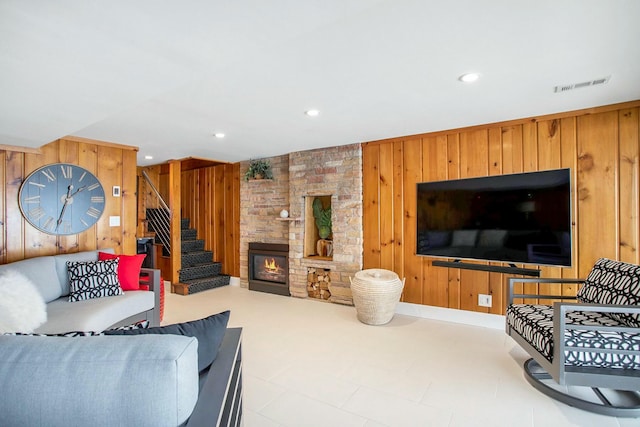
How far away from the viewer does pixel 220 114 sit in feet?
9.67

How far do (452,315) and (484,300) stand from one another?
39 cm

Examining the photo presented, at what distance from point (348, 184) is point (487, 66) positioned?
2.38 metres

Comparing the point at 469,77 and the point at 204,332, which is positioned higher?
the point at 469,77

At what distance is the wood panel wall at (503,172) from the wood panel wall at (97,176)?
124 inches

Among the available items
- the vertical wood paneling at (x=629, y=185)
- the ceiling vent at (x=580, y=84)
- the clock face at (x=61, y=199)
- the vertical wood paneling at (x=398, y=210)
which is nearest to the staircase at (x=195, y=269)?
the clock face at (x=61, y=199)

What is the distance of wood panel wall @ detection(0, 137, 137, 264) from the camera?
3.18 meters

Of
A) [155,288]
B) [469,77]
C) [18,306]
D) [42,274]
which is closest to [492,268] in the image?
[469,77]

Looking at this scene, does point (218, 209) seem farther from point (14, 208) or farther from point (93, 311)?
point (93, 311)

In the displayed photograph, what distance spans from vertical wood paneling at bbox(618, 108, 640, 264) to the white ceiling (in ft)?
1.00

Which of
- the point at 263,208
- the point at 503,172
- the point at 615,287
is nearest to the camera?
the point at 615,287

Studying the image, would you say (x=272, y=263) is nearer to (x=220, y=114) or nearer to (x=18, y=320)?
(x=220, y=114)

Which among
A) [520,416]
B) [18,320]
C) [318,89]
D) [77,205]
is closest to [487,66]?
[318,89]

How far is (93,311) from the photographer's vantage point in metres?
2.53

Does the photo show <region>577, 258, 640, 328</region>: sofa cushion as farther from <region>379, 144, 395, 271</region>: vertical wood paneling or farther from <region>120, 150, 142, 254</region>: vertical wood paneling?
<region>120, 150, 142, 254</region>: vertical wood paneling
